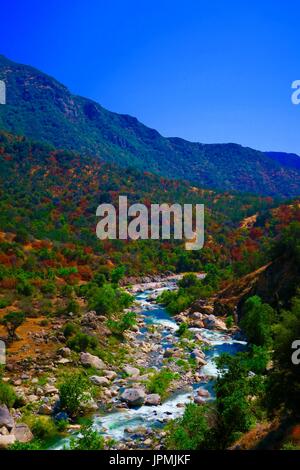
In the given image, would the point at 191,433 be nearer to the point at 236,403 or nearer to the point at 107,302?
the point at 236,403

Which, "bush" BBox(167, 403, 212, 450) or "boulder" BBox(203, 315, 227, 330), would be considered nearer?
"bush" BBox(167, 403, 212, 450)

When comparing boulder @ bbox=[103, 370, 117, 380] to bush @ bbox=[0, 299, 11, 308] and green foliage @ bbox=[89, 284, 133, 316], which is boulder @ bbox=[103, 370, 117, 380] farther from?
bush @ bbox=[0, 299, 11, 308]

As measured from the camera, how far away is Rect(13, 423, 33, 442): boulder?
21.9 m

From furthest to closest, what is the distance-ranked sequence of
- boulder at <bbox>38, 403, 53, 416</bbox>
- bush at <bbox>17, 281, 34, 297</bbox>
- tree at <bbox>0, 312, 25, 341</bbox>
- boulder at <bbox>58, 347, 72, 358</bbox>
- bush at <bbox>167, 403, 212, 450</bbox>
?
bush at <bbox>17, 281, 34, 297</bbox>
tree at <bbox>0, 312, 25, 341</bbox>
boulder at <bbox>58, 347, 72, 358</bbox>
boulder at <bbox>38, 403, 53, 416</bbox>
bush at <bbox>167, 403, 212, 450</bbox>

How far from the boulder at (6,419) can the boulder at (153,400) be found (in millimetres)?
8679

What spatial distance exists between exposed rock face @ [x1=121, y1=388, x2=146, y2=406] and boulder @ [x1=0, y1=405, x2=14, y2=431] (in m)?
7.50

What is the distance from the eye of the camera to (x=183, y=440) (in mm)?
21062

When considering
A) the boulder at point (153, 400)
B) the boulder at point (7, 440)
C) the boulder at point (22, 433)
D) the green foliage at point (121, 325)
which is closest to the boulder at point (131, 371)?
the boulder at point (153, 400)

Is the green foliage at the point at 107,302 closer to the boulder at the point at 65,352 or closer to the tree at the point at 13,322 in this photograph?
the tree at the point at 13,322

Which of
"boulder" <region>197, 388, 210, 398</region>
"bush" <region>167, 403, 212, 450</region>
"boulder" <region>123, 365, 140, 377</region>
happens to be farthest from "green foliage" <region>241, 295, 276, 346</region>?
"bush" <region>167, 403, 212, 450</region>

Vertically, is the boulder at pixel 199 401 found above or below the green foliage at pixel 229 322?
below

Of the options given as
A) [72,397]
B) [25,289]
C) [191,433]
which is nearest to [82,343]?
[72,397]

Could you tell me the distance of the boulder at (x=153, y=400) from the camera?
27.8 metres

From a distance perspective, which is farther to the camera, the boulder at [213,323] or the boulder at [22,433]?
the boulder at [213,323]
